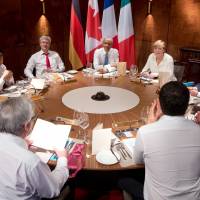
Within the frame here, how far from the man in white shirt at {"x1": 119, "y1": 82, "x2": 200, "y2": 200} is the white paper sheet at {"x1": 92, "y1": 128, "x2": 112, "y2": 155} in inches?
18.4

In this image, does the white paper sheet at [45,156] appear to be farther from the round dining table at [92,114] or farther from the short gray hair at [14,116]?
the short gray hair at [14,116]

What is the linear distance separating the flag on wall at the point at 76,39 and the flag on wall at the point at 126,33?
2.63 feet

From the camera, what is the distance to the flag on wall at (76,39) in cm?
480

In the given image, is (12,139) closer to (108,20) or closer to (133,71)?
(133,71)

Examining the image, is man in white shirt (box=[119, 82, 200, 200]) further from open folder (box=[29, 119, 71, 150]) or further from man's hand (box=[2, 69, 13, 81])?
man's hand (box=[2, 69, 13, 81])

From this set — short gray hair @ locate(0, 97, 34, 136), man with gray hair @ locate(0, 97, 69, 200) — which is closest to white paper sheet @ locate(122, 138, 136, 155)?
man with gray hair @ locate(0, 97, 69, 200)

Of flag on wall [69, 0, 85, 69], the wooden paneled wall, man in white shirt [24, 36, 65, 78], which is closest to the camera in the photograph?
man in white shirt [24, 36, 65, 78]

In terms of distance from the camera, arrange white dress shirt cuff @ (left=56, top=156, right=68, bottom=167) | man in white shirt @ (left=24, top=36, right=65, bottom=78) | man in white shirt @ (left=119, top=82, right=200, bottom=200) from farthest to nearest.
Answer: man in white shirt @ (left=24, top=36, right=65, bottom=78), white dress shirt cuff @ (left=56, top=156, right=68, bottom=167), man in white shirt @ (left=119, top=82, right=200, bottom=200)

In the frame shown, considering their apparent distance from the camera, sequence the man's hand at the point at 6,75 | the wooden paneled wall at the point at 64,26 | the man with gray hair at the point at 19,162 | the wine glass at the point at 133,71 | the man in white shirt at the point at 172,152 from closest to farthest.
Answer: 1. the man with gray hair at the point at 19,162
2. the man in white shirt at the point at 172,152
3. the man's hand at the point at 6,75
4. the wine glass at the point at 133,71
5. the wooden paneled wall at the point at 64,26

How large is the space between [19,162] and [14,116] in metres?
0.25

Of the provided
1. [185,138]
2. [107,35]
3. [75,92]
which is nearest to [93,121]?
[75,92]

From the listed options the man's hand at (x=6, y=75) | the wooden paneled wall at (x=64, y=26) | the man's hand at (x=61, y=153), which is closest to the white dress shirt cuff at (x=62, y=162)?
the man's hand at (x=61, y=153)

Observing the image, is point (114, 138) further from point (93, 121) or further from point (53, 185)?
point (53, 185)

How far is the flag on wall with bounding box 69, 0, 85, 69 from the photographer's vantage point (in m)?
4.80
